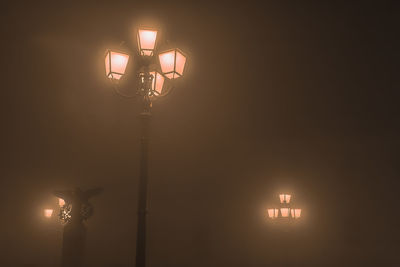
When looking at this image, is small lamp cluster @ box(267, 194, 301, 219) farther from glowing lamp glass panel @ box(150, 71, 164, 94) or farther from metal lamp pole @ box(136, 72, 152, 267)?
metal lamp pole @ box(136, 72, 152, 267)

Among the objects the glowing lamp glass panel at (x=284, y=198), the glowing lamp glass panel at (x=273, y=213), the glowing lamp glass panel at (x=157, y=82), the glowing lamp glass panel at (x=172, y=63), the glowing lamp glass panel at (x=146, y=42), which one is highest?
the glowing lamp glass panel at (x=146, y=42)

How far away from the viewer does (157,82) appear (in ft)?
14.6

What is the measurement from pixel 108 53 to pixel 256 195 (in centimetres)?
1168

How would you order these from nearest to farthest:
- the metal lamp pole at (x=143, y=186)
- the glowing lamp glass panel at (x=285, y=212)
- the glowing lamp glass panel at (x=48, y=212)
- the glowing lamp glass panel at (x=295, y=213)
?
the metal lamp pole at (x=143, y=186) < the glowing lamp glass panel at (x=285, y=212) < the glowing lamp glass panel at (x=295, y=213) < the glowing lamp glass panel at (x=48, y=212)

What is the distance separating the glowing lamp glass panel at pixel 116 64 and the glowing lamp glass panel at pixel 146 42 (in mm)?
285

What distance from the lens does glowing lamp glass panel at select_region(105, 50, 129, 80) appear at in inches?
165

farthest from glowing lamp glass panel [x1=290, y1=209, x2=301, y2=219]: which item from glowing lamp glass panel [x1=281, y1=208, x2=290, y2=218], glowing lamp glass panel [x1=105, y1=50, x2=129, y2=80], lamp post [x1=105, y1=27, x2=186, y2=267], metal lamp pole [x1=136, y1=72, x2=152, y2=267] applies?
glowing lamp glass panel [x1=105, y1=50, x2=129, y2=80]

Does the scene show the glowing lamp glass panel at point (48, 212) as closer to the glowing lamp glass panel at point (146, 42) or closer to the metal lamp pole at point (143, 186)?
the metal lamp pole at point (143, 186)

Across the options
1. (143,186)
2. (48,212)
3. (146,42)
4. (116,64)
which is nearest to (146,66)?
(146,42)

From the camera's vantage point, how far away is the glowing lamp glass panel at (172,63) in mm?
4137

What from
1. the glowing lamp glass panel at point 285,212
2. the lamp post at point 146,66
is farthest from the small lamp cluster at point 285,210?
the lamp post at point 146,66

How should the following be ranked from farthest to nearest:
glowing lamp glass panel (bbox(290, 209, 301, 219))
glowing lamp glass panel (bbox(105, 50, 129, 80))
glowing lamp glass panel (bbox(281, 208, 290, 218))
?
glowing lamp glass panel (bbox(290, 209, 301, 219)) → glowing lamp glass panel (bbox(281, 208, 290, 218)) → glowing lamp glass panel (bbox(105, 50, 129, 80))

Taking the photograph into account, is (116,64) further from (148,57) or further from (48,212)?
(48,212)

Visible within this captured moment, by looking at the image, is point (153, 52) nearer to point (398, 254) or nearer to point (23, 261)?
point (23, 261)
